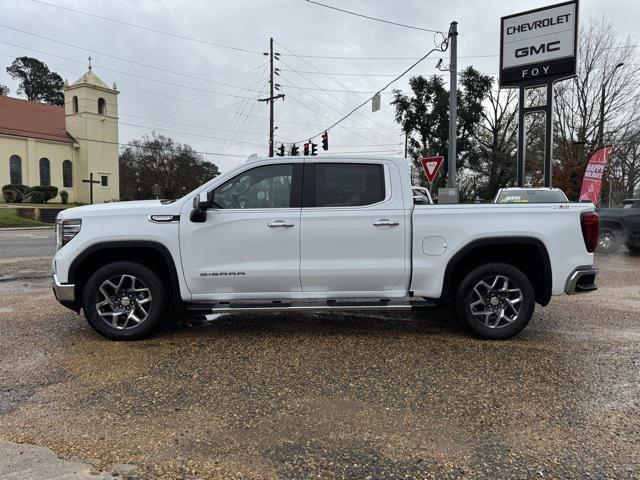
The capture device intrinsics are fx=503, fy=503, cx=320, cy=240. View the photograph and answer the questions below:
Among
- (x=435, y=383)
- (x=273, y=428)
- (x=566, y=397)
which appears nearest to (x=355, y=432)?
(x=273, y=428)

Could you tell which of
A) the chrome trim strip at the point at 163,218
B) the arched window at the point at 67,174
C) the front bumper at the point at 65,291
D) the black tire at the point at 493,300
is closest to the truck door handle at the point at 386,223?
the black tire at the point at 493,300

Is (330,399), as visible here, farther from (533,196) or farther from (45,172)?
(45,172)

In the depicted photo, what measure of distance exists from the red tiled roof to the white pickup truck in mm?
52779

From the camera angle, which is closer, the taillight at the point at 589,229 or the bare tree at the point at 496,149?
the taillight at the point at 589,229

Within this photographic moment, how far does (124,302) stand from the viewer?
5.16 metres

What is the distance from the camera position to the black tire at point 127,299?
5.10m

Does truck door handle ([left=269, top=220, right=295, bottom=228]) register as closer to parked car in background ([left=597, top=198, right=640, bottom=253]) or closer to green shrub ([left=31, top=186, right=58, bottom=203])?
parked car in background ([left=597, top=198, right=640, bottom=253])

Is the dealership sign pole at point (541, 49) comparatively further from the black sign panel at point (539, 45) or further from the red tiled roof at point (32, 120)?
the red tiled roof at point (32, 120)

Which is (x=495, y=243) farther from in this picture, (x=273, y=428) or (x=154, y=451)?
(x=154, y=451)

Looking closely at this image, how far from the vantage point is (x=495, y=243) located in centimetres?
509

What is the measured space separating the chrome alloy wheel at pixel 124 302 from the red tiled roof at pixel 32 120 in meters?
52.8

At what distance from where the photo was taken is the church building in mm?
50062

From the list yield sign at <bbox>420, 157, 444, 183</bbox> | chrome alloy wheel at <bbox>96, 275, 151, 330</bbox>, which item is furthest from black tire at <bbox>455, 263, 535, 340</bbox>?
yield sign at <bbox>420, 157, 444, 183</bbox>

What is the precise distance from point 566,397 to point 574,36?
52.1ft
